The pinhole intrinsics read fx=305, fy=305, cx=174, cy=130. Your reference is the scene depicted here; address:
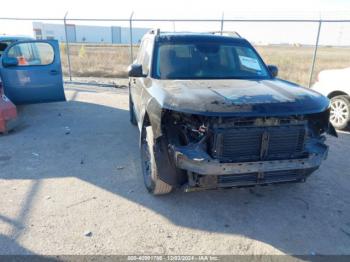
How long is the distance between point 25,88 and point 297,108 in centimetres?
618

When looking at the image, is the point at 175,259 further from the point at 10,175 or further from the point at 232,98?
the point at 10,175

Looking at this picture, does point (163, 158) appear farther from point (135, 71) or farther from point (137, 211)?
point (135, 71)

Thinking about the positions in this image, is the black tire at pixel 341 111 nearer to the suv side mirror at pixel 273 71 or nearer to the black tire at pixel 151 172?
the suv side mirror at pixel 273 71

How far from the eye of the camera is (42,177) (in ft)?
14.0

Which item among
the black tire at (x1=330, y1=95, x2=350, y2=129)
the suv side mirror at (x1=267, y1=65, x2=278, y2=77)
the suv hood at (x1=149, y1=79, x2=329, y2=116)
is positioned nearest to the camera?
the suv hood at (x1=149, y1=79, x2=329, y2=116)

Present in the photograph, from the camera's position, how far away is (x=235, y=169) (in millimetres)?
3043

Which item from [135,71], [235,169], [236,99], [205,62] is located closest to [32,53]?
[135,71]

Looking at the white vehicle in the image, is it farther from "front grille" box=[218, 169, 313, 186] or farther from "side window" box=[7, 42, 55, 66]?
"side window" box=[7, 42, 55, 66]

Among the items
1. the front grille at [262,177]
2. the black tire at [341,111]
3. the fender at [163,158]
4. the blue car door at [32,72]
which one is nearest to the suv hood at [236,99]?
the fender at [163,158]

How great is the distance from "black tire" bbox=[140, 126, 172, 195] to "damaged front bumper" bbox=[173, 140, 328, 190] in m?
0.39

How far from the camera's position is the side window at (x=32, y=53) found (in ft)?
23.3

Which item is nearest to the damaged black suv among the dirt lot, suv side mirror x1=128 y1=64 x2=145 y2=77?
the dirt lot

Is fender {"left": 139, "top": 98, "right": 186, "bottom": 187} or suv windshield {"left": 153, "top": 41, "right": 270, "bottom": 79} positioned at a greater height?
suv windshield {"left": 153, "top": 41, "right": 270, "bottom": 79}

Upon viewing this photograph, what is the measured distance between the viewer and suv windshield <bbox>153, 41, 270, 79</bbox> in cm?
427
